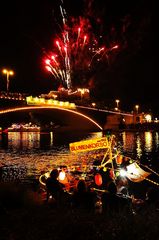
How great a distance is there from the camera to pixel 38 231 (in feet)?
26.8

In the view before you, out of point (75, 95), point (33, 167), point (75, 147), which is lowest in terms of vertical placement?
point (33, 167)

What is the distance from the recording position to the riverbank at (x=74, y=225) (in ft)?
25.6

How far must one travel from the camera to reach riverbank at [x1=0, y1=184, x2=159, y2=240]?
7.80 metres

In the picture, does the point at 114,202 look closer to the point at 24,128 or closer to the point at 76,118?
the point at 76,118

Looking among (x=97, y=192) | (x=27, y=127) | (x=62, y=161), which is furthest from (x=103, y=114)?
(x=97, y=192)

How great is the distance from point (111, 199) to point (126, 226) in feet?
14.3

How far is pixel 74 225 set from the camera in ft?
27.8

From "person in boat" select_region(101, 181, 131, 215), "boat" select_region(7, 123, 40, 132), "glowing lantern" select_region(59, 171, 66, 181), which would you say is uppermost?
"boat" select_region(7, 123, 40, 132)

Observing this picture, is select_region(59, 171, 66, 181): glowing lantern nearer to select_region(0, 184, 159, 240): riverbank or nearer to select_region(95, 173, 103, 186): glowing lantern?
select_region(95, 173, 103, 186): glowing lantern

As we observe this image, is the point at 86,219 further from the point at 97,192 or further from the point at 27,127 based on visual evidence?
the point at 27,127

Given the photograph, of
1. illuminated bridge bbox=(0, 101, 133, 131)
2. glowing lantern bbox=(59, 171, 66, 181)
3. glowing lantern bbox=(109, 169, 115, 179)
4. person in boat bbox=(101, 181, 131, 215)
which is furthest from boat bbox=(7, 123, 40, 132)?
person in boat bbox=(101, 181, 131, 215)

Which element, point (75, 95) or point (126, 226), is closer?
point (126, 226)

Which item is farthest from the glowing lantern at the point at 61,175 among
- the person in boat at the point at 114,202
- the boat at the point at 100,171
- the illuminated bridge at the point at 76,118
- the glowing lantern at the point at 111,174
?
the illuminated bridge at the point at 76,118

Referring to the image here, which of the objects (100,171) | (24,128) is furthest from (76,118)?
(100,171)
